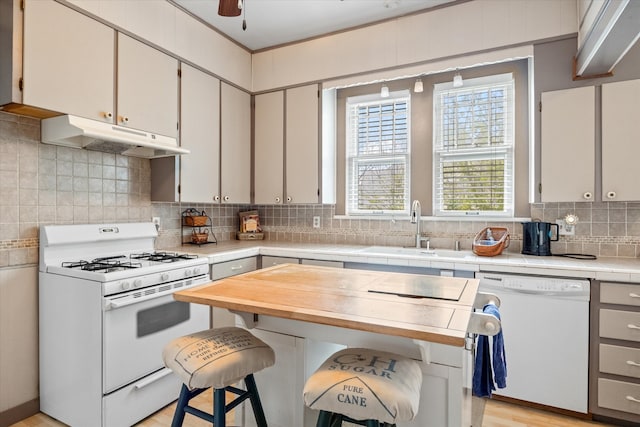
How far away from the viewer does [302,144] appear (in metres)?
3.45

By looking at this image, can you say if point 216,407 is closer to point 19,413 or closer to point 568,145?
point 19,413

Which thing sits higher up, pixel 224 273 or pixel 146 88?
pixel 146 88

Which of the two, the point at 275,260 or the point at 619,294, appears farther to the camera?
the point at 275,260

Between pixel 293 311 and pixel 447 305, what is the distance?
0.55m

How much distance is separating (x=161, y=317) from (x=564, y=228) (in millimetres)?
2870

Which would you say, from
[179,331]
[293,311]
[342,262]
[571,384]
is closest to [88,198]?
[179,331]

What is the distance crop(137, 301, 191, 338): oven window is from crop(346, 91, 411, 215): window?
1.82 metres

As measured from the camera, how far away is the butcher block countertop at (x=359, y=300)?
111 centimetres

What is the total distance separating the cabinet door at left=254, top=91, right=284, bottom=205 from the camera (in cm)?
356

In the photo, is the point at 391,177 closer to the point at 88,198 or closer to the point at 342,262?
the point at 342,262

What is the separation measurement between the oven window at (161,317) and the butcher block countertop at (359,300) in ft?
2.81

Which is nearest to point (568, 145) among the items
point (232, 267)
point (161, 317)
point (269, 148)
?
point (269, 148)

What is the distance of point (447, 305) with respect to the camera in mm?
1300

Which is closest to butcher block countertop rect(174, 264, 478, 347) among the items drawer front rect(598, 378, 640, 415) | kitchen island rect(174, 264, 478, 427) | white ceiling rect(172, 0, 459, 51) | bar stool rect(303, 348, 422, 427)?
kitchen island rect(174, 264, 478, 427)
